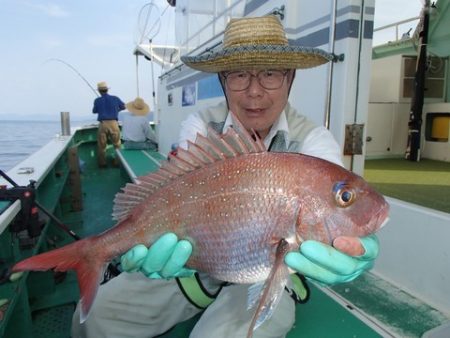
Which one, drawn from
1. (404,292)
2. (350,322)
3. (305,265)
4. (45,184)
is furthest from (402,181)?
(45,184)

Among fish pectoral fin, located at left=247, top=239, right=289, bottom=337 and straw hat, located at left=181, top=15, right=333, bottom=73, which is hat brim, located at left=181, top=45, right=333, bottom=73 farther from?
fish pectoral fin, located at left=247, top=239, right=289, bottom=337

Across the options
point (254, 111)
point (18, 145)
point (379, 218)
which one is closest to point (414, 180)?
point (254, 111)

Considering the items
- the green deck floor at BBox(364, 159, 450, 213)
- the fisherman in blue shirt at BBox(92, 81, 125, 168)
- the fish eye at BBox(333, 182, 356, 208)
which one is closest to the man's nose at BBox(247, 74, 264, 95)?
the fish eye at BBox(333, 182, 356, 208)

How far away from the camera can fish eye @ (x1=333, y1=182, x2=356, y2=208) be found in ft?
4.08

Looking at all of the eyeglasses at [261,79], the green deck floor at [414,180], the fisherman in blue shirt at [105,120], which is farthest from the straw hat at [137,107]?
the eyeglasses at [261,79]

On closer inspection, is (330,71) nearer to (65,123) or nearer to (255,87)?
(255,87)

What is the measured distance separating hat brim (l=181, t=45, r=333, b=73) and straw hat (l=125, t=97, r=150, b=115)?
287 inches

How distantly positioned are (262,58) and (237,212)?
34.1 inches

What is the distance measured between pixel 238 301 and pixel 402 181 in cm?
336

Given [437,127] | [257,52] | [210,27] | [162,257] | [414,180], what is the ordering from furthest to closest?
[437,127] → [210,27] → [414,180] → [257,52] → [162,257]

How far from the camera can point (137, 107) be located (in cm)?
905

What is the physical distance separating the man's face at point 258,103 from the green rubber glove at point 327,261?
2.75 feet

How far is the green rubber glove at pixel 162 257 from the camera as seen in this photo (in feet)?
4.60

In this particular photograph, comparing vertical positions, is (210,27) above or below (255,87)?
above
